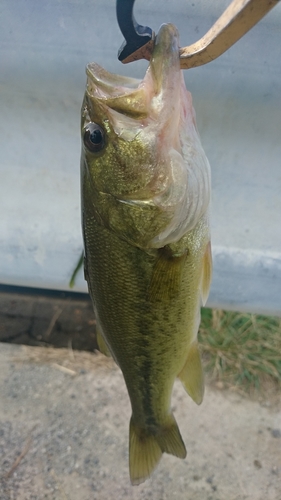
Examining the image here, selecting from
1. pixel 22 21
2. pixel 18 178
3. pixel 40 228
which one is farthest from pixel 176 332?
pixel 22 21

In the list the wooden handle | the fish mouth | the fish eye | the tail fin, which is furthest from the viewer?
the tail fin

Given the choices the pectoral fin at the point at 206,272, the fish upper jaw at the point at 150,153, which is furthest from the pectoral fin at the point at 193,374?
the fish upper jaw at the point at 150,153

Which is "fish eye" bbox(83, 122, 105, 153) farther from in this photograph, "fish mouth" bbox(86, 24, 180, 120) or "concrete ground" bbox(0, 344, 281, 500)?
"concrete ground" bbox(0, 344, 281, 500)

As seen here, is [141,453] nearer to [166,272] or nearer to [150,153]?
[166,272]

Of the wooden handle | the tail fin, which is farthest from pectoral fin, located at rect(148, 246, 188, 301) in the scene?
the tail fin

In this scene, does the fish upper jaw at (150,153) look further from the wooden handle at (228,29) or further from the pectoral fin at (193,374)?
the pectoral fin at (193,374)
